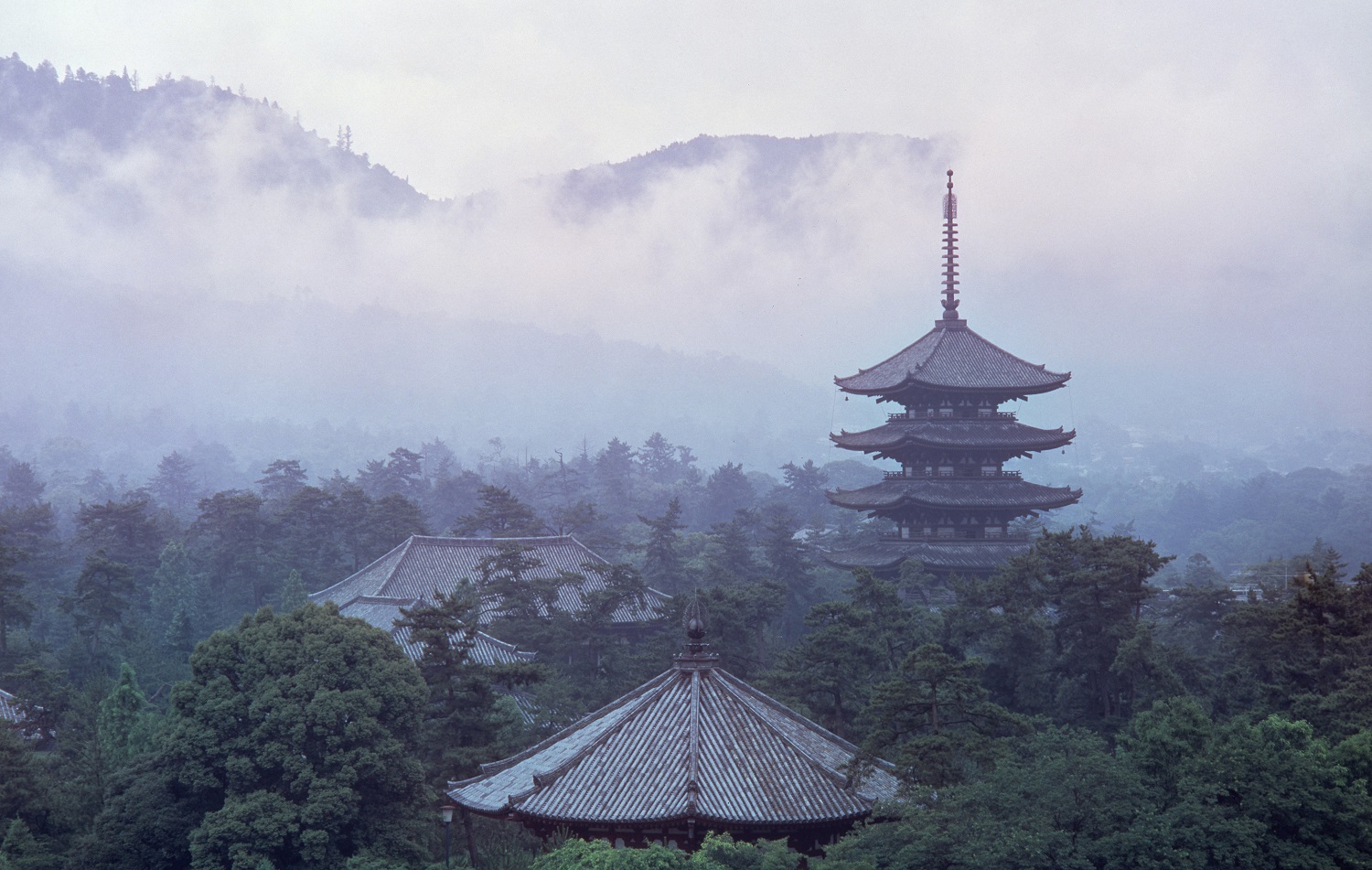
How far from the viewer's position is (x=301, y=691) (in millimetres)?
23859

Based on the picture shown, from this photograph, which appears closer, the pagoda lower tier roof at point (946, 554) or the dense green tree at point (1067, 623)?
the dense green tree at point (1067, 623)

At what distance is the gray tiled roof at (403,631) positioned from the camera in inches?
1539

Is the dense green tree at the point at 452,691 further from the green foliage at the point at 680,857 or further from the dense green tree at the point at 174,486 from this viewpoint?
the dense green tree at the point at 174,486

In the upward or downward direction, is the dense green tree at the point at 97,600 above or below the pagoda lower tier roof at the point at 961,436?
below

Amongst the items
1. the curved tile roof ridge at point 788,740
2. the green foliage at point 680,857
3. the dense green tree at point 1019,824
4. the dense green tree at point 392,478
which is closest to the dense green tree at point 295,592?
the curved tile roof ridge at point 788,740

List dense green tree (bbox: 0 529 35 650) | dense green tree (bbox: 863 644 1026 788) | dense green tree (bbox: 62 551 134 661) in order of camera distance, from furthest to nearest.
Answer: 1. dense green tree (bbox: 62 551 134 661)
2. dense green tree (bbox: 0 529 35 650)
3. dense green tree (bbox: 863 644 1026 788)

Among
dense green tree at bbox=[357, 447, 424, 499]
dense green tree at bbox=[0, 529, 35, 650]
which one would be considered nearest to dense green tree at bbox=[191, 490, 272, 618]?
dense green tree at bbox=[0, 529, 35, 650]

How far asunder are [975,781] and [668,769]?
4901 millimetres

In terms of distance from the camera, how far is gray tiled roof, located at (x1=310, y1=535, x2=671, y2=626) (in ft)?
156

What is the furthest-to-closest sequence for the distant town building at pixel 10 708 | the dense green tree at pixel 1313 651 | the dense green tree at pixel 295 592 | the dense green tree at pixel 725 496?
the dense green tree at pixel 725 496 < the dense green tree at pixel 295 592 < the distant town building at pixel 10 708 < the dense green tree at pixel 1313 651

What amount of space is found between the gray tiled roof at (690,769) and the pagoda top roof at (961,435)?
2047cm

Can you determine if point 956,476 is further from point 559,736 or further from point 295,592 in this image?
point 295,592

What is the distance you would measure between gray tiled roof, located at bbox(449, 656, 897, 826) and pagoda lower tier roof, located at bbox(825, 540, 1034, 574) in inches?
759

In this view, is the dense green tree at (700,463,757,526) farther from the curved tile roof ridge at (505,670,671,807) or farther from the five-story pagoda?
the curved tile roof ridge at (505,670,671,807)
